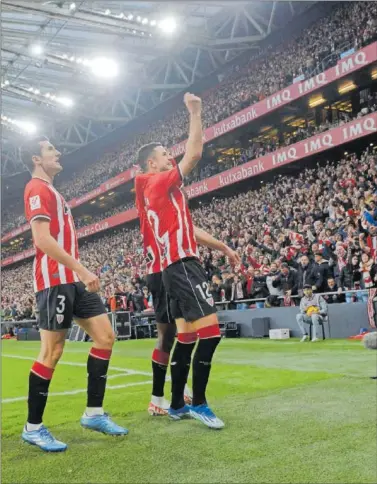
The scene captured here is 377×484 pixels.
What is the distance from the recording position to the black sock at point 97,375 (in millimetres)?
1762

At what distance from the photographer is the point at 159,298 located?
1.97 meters

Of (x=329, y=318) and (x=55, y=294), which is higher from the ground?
(x=55, y=294)

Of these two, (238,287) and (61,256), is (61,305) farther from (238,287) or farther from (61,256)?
(238,287)

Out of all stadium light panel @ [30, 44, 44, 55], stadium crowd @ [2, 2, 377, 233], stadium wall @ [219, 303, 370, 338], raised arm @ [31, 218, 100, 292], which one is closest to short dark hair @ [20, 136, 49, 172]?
raised arm @ [31, 218, 100, 292]

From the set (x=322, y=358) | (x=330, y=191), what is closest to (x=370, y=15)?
(x=330, y=191)

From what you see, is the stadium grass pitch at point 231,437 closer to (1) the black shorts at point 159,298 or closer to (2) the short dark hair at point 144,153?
(1) the black shorts at point 159,298

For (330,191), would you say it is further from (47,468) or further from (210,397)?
(47,468)

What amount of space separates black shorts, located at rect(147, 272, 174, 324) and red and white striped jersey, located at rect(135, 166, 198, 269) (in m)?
0.16

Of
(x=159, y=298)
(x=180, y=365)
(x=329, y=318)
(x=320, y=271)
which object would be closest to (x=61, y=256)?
(x=159, y=298)

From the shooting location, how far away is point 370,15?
13477 mm

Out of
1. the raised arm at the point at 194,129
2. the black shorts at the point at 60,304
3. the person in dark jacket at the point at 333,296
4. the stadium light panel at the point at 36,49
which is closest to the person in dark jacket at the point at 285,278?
the person in dark jacket at the point at 333,296

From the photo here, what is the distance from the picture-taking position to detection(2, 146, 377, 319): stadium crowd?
2.02 m

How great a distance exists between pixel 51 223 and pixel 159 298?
0.61 meters

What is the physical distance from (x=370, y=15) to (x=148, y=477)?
14.6 m
